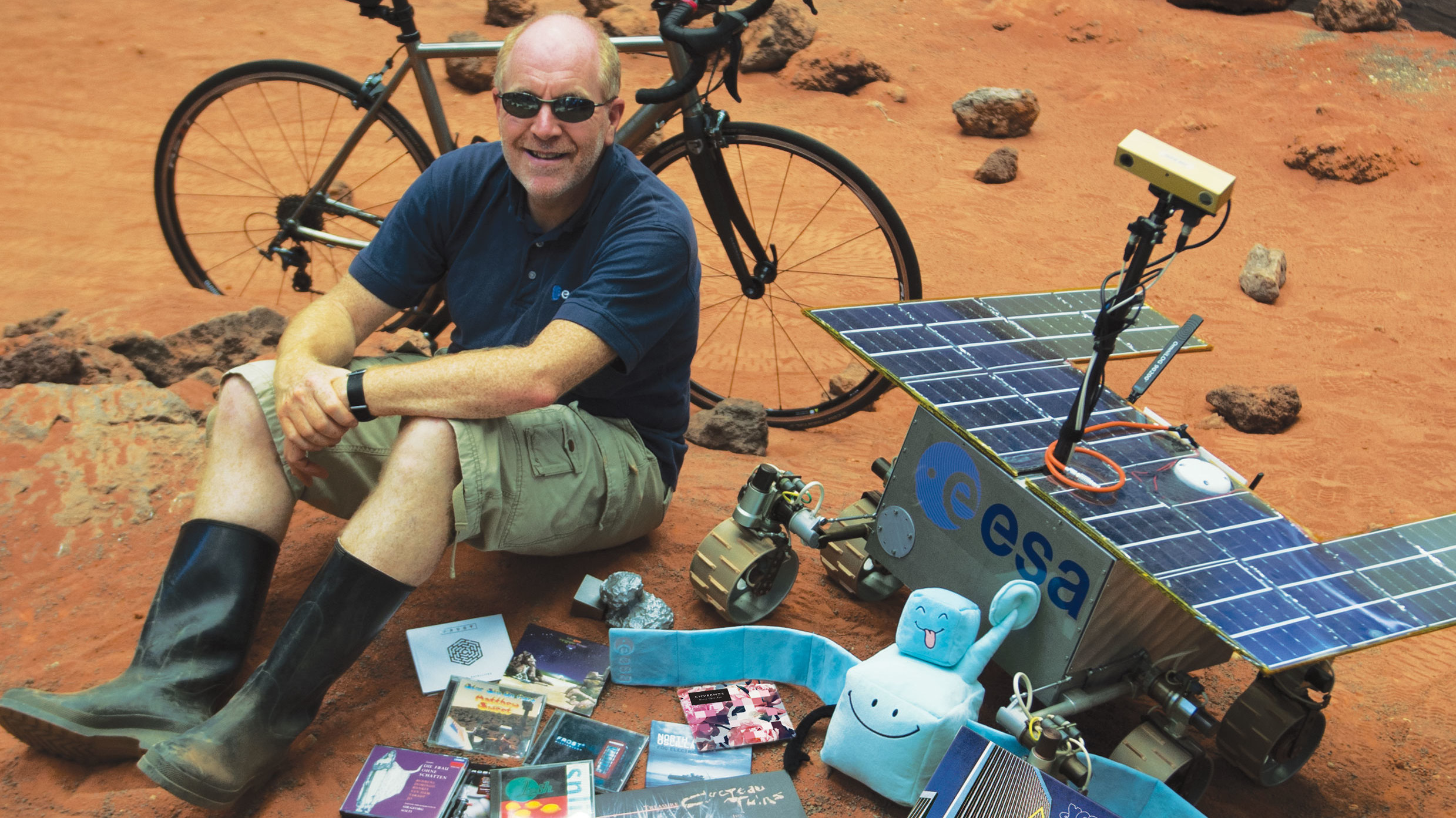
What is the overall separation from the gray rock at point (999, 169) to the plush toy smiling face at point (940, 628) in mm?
4925

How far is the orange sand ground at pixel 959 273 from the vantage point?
2539 millimetres

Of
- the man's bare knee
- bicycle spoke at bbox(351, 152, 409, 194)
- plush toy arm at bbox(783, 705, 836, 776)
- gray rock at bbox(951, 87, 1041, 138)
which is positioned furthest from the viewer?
gray rock at bbox(951, 87, 1041, 138)

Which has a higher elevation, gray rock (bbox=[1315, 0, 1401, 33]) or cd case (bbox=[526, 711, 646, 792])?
gray rock (bbox=[1315, 0, 1401, 33])

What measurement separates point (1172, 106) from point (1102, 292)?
6.46 meters

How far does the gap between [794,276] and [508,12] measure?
4.01 m

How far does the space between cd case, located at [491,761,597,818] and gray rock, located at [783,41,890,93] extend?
6.46 m

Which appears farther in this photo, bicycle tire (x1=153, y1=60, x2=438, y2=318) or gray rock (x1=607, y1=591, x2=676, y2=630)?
bicycle tire (x1=153, y1=60, x2=438, y2=318)

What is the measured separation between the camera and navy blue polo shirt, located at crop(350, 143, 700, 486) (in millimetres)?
2475

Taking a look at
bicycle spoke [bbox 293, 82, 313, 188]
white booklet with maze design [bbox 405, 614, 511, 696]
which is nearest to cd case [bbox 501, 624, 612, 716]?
white booklet with maze design [bbox 405, 614, 511, 696]

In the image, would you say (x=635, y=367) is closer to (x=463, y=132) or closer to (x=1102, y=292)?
(x=1102, y=292)

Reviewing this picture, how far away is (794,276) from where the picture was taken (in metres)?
5.65

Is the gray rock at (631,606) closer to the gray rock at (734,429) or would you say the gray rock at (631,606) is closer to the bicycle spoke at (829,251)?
the gray rock at (734,429)

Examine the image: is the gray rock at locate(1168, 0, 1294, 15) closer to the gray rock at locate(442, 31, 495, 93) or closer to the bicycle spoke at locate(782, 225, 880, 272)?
the bicycle spoke at locate(782, 225, 880, 272)

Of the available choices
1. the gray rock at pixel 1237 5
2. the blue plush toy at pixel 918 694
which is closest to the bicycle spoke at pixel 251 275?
the blue plush toy at pixel 918 694
